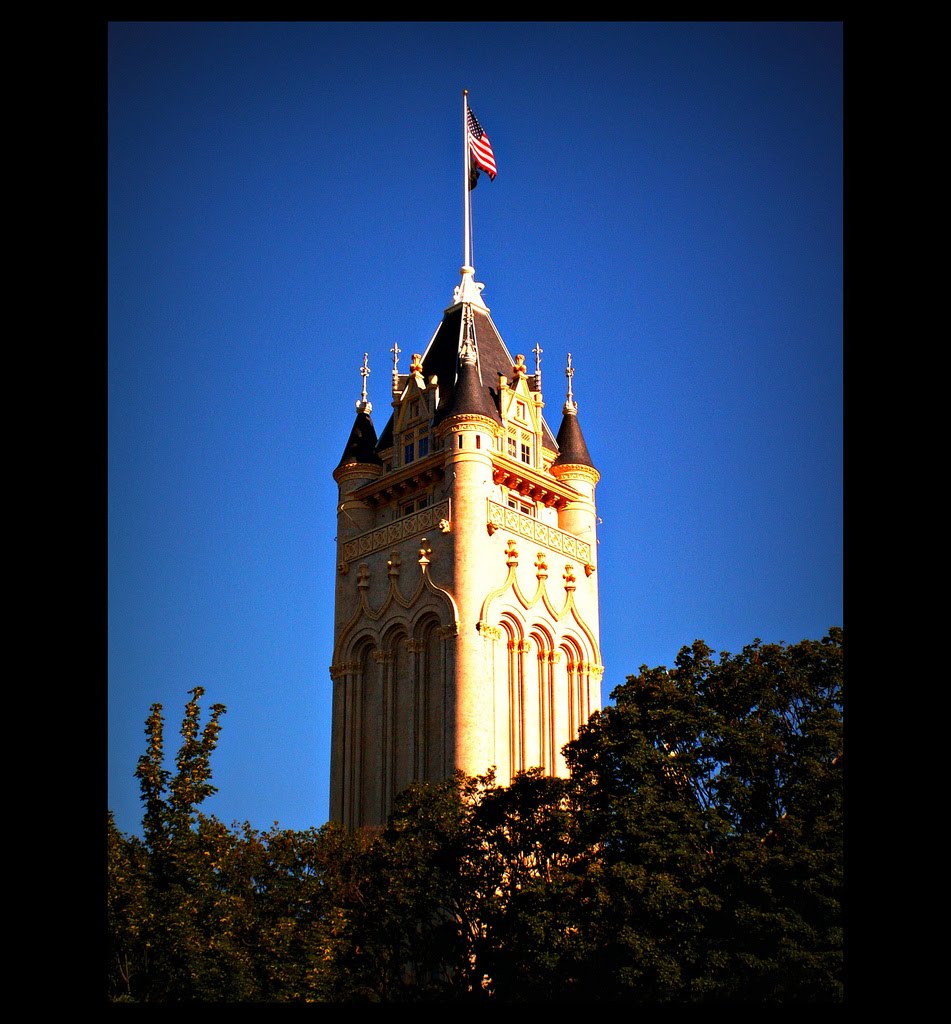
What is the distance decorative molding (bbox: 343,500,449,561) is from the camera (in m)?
58.2

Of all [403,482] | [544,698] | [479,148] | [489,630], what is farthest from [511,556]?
[479,148]

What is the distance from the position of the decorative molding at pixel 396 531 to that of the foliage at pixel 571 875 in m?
18.6

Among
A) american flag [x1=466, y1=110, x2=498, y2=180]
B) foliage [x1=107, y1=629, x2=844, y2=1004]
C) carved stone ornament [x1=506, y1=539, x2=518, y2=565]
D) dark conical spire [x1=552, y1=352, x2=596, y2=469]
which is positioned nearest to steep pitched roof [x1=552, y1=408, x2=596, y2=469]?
dark conical spire [x1=552, y1=352, x2=596, y2=469]

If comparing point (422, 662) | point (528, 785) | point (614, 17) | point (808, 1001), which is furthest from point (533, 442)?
point (614, 17)

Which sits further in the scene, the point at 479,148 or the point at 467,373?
the point at 479,148

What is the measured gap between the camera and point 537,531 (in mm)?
60156

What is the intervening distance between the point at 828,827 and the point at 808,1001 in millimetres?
4126

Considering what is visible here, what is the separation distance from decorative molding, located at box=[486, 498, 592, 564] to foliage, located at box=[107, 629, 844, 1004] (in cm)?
1892

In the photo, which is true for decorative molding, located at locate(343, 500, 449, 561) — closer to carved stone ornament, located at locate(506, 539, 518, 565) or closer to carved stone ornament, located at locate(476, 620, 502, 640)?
carved stone ornament, located at locate(506, 539, 518, 565)

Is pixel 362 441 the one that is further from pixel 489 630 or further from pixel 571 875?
pixel 571 875

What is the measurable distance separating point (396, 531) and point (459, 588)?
482cm

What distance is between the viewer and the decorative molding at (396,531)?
191ft

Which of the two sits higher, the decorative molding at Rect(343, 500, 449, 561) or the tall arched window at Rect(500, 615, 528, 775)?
the decorative molding at Rect(343, 500, 449, 561)
